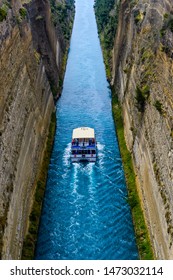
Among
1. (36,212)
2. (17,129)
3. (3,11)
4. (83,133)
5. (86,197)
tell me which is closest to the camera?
(17,129)

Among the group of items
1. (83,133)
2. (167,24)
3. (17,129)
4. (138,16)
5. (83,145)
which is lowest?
(17,129)

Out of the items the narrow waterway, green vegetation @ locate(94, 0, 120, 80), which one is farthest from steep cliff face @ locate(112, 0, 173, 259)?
green vegetation @ locate(94, 0, 120, 80)

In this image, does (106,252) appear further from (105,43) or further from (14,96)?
(105,43)

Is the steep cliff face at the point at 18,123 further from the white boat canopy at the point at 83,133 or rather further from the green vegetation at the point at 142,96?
the green vegetation at the point at 142,96

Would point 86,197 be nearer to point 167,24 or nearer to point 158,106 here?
point 158,106

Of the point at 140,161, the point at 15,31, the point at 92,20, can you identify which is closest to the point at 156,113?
the point at 140,161

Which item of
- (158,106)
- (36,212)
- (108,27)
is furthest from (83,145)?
(108,27)

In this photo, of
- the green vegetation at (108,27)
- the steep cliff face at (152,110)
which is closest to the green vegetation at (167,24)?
the steep cliff face at (152,110)
